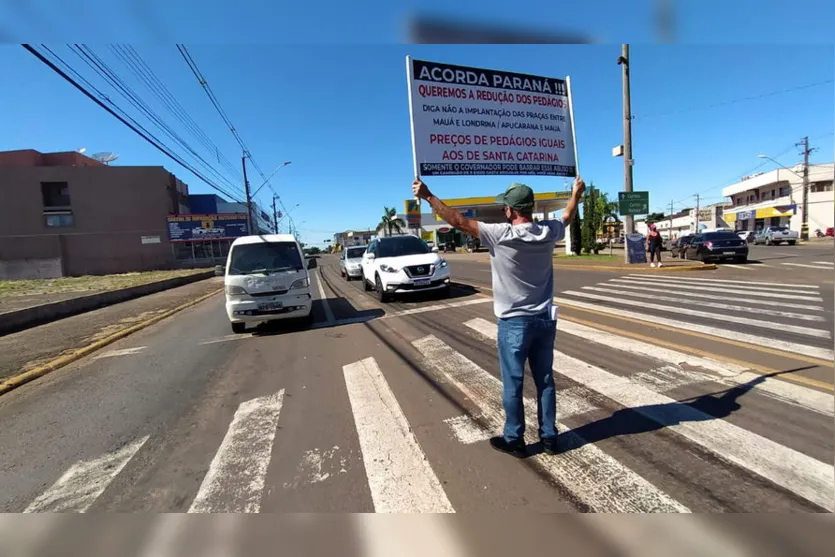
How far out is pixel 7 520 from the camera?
8.66ft

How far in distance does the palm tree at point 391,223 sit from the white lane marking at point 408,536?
267 ft

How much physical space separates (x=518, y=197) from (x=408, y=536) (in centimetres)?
223

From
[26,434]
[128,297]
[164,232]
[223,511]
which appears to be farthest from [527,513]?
[164,232]

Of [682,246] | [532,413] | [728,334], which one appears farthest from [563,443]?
[682,246]

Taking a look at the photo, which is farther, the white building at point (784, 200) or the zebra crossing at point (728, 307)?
the white building at point (784, 200)

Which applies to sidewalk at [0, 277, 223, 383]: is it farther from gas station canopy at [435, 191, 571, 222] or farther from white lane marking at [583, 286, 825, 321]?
gas station canopy at [435, 191, 571, 222]

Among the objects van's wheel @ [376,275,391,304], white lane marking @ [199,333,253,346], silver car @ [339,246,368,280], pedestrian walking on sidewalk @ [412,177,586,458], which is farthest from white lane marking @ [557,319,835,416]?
silver car @ [339,246,368,280]

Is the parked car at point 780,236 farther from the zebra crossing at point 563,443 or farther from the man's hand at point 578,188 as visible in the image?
the man's hand at point 578,188

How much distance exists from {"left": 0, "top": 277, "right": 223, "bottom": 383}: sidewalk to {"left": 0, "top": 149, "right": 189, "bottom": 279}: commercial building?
40.4 m

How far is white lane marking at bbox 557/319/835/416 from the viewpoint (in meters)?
3.69

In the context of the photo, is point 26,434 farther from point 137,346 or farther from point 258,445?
point 137,346

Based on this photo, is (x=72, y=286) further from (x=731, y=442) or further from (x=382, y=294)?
(x=731, y=442)

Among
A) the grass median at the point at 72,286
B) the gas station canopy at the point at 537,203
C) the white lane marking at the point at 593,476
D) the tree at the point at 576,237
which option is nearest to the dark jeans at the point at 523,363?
the white lane marking at the point at 593,476

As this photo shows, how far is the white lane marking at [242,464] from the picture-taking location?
2686 mm
